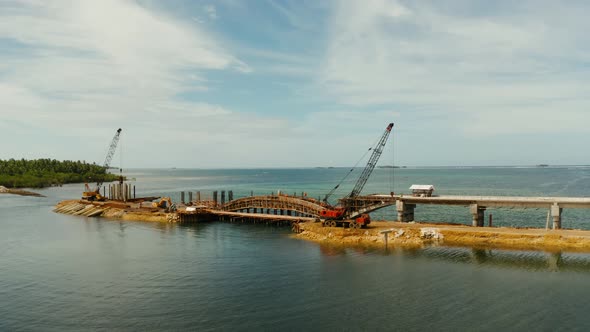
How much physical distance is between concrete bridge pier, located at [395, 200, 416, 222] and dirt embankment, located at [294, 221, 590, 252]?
6255 millimetres

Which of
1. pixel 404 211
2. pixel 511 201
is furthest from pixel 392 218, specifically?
pixel 511 201

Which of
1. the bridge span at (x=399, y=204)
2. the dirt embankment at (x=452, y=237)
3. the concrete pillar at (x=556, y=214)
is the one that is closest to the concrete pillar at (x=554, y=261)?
the dirt embankment at (x=452, y=237)

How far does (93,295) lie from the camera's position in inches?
1607

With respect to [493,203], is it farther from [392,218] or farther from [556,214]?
[392,218]

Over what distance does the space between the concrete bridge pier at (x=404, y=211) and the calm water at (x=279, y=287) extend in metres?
18.6

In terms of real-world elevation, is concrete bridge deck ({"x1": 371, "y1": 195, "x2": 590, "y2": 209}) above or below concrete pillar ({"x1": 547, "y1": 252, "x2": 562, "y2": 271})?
above

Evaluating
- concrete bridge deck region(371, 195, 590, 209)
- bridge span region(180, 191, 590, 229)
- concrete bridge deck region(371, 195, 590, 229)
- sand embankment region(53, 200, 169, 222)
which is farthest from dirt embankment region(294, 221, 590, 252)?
sand embankment region(53, 200, 169, 222)

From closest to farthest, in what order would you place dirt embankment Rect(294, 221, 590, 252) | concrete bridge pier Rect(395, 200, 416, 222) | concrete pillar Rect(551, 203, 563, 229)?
dirt embankment Rect(294, 221, 590, 252)
concrete pillar Rect(551, 203, 563, 229)
concrete bridge pier Rect(395, 200, 416, 222)

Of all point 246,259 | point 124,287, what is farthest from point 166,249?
point 124,287

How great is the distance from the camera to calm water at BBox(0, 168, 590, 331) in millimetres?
34062

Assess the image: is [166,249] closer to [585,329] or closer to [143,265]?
[143,265]

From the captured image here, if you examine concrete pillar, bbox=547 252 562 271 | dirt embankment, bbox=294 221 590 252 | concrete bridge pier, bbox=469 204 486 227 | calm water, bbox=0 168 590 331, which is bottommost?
calm water, bbox=0 168 590 331

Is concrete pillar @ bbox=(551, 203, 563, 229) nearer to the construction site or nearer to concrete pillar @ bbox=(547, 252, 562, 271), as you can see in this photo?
the construction site

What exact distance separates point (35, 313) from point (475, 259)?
5069cm
